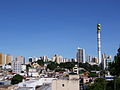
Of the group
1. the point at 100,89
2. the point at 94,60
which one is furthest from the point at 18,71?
the point at 100,89

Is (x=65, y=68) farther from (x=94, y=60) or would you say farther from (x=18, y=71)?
(x=94, y=60)

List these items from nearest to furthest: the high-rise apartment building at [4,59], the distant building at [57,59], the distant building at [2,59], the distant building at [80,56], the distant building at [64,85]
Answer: the distant building at [64,85] < the distant building at [2,59] < the high-rise apartment building at [4,59] < the distant building at [80,56] < the distant building at [57,59]

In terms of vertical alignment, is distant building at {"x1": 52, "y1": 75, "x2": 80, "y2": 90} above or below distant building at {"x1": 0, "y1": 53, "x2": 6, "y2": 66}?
below

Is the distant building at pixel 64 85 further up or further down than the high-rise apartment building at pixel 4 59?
further down

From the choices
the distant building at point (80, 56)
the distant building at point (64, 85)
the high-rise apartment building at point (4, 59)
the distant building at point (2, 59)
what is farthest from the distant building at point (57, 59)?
the distant building at point (64, 85)

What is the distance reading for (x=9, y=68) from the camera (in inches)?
3285

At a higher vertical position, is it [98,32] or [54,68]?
[98,32]

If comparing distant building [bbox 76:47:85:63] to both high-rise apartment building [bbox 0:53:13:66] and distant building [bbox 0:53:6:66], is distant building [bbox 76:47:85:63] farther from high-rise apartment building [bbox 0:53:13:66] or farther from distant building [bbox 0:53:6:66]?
distant building [bbox 0:53:6:66]

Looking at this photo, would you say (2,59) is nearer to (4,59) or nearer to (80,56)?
(4,59)

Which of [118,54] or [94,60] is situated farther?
[94,60]

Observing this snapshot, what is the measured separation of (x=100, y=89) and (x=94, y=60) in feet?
293

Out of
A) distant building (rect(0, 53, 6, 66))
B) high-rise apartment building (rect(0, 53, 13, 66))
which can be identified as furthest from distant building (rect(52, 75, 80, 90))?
distant building (rect(0, 53, 6, 66))

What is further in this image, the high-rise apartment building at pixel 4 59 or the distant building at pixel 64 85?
the high-rise apartment building at pixel 4 59

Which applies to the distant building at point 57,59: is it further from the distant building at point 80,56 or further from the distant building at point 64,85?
the distant building at point 64,85
